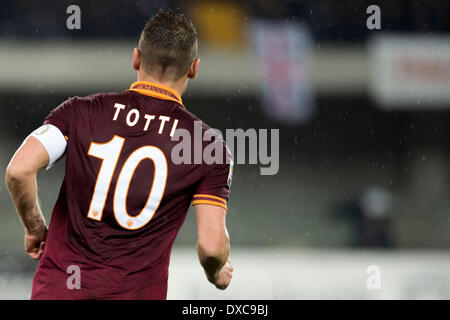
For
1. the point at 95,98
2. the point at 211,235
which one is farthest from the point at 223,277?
the point at 95,98

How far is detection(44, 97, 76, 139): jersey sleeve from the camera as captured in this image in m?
2.34

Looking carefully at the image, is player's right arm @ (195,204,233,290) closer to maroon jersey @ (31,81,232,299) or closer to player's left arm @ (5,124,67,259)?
maroon jersey @ (31,81,232,299)

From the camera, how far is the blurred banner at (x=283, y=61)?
1259 centimetres

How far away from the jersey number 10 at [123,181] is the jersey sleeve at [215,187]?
14cm

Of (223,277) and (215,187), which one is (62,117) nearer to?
(215,187)

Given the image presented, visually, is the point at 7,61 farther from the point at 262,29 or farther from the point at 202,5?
the point at 262,29

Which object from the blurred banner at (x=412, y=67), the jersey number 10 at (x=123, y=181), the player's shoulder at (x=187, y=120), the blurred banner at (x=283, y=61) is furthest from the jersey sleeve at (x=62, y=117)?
the blurred banner at (x=412, y=67)

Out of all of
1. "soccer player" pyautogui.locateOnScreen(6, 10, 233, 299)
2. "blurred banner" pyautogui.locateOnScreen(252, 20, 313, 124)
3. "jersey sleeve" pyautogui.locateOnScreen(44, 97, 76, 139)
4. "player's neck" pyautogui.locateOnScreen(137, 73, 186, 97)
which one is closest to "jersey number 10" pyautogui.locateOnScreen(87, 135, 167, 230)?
"soccer player" pyautogui.locateOnScreen(6, 10, 233, 299)

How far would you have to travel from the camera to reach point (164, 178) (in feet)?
7.77

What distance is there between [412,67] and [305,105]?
247 cm

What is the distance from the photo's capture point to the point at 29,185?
2318mm

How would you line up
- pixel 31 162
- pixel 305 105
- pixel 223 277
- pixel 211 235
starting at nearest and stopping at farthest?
1. pixel 31 162
2. pixel 211 235
3. pixel 223 277
4. pixel 305 105

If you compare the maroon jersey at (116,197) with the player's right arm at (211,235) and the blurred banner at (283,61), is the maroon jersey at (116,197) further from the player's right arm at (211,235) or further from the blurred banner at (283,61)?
the blurred banner at (283,61)

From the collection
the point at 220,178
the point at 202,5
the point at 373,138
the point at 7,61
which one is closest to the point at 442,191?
the point at 373,138
